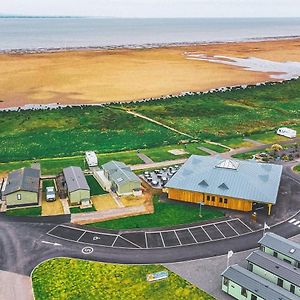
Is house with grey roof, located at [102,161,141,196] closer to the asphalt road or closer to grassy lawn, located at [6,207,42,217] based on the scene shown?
the asphalt road

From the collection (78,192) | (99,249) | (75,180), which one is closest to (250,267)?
(99,249)

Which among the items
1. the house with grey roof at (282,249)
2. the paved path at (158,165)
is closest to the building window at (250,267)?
the house with grey roof at (282,249)

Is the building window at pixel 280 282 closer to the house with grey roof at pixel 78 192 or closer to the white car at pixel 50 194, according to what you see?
the house with grey roof at pixel 78 192

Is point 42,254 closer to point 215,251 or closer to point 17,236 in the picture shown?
point 17,236

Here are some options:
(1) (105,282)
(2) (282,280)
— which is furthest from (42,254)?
(2) (282,280)

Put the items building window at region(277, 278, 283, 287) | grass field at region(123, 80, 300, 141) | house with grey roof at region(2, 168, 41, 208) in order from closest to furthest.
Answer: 1. building window at region(277, 278, 283, 287)
2. house with grey roof at region(2, 168, 41, 208)
3. grass field at region(123, 80, 300, 141)

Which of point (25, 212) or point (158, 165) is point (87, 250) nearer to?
point (25, 212)

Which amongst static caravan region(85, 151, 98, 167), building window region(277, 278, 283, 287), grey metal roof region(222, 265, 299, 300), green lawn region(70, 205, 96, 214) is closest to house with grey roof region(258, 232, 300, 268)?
building window region(277, 278, 283, 287)
